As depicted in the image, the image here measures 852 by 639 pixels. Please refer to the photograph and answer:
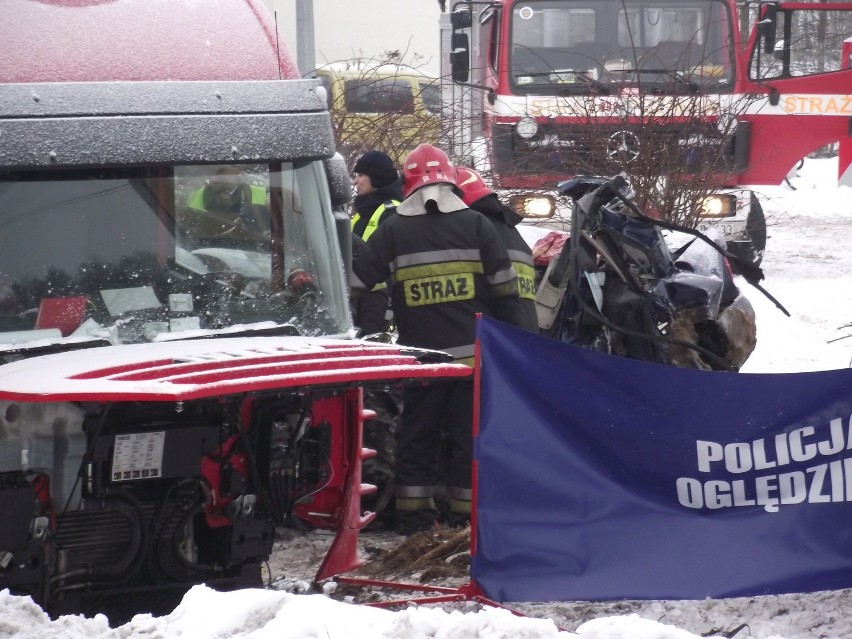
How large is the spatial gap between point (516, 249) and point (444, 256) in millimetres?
516

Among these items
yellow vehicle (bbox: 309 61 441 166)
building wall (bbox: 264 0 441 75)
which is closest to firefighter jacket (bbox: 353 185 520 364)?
yellow vehicle (bbox: 309 61 441 166)

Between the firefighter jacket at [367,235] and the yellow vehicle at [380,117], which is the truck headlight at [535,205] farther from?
the firefighter jacket at [367,235]

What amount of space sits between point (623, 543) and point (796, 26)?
9775 mm

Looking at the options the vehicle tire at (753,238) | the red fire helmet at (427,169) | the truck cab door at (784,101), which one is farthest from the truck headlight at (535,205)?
the red fire helmet at (427,169)

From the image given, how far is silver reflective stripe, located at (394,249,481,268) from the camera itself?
279 inches

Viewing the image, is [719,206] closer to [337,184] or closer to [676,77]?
[676,77]

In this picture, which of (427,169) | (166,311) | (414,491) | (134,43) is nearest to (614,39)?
(427,169)

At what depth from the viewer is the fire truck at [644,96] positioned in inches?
437

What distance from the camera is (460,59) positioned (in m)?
12.4

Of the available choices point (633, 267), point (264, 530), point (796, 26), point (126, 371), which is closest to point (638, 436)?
point (264, 530)

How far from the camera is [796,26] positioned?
45.2ft

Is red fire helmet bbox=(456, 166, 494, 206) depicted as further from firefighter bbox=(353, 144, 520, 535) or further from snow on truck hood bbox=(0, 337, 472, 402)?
snow on truck hood bbox=(0, 337, 472, 402)

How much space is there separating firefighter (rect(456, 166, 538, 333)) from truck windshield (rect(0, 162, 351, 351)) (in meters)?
1.86

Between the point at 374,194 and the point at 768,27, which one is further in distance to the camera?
the point at 768,27
